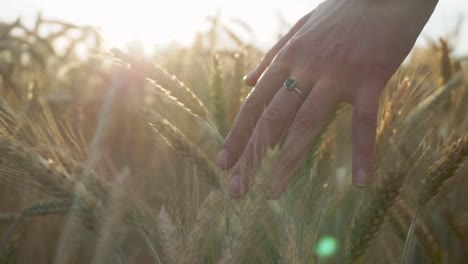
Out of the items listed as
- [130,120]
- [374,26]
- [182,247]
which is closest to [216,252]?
[182,247]

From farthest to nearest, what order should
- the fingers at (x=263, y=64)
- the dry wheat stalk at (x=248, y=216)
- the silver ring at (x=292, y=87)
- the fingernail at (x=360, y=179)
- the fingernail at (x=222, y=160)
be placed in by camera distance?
1. the fingers at (x=263, y=64)
2. the silver ring at (x=292, y=87)
3. the fingernail at (x=222, y=160)
4. the fingernail at (x=360, y=179)
5. the dry wheat stalk at (x=248, y=216)

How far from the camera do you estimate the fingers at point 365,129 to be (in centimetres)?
129

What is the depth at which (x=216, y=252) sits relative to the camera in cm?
125

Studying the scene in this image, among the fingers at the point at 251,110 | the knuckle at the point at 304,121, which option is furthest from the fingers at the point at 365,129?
the fingers at the point at 251,110

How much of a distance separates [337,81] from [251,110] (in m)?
0.27

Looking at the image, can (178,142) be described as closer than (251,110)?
Yes

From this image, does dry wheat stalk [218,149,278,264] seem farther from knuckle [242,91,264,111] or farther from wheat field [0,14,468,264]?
knuckle [242,91,264,111]

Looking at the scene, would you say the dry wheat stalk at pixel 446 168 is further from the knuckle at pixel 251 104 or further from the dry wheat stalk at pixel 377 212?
the knuckle at pixel 251 104

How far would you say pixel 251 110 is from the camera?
5.05 feet

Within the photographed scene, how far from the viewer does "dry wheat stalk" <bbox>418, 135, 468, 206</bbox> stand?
1.19 meters

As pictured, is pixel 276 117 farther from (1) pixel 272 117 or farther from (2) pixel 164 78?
(2) pixel 164 78

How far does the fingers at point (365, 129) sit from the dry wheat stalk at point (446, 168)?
15 centimetres

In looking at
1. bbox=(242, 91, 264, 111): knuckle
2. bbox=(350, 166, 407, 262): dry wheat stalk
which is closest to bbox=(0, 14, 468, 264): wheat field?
bbox=(350, 166, 407, 262): dry wheat stalk

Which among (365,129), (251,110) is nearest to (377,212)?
(365,129)
